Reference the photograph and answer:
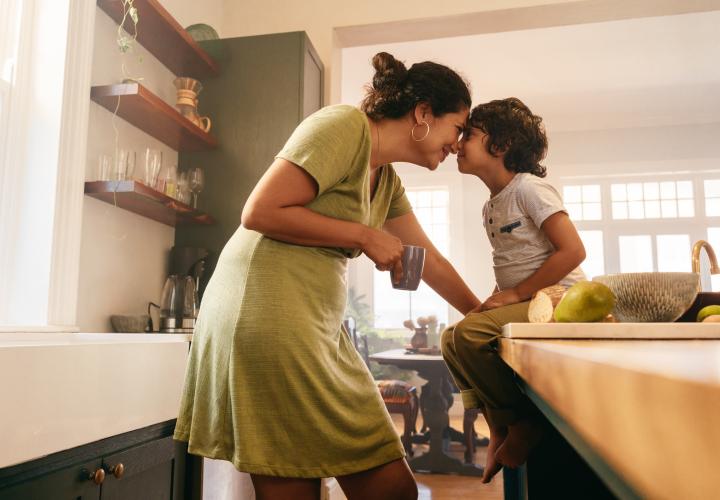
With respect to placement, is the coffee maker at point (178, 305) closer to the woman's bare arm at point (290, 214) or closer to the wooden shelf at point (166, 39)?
the wooden shelf at point (166, 39)

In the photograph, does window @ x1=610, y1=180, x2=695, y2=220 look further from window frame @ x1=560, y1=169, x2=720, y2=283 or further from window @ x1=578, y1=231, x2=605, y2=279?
window @ x1=578, y1=231, x2=605, y2=279

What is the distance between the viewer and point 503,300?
1586 millimetres

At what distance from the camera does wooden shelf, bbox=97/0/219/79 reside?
2.19 meters

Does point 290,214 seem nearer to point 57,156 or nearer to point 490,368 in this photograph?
point 490,368

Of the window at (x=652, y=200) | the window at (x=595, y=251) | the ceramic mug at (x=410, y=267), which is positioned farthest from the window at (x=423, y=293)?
the ceramic mug at (x=410, y=267)

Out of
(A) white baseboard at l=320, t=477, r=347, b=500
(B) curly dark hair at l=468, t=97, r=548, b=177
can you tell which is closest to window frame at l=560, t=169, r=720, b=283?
(A) white baseboard at l=320, t=477, r=347, b=500

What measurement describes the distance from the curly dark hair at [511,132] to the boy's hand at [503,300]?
46 cm

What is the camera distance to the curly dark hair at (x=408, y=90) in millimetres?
1399

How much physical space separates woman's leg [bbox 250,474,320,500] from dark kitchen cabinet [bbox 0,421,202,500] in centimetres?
49

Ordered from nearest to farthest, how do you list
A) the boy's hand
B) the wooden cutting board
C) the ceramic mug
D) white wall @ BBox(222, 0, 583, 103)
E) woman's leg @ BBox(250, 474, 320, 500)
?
the wooden cutting board < woman's leg @ BBox(250, 474, 320, 500) < the ceramic mug < the boy's hand < white wall @ BBox(222, 0, 583, 103)

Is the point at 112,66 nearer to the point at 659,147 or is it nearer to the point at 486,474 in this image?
the point at 486,474

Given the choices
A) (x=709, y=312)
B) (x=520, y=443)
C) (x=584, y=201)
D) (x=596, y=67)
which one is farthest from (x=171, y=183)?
(x=584, y=201)

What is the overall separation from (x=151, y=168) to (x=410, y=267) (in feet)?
4.45

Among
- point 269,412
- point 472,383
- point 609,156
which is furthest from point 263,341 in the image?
point 609,156
